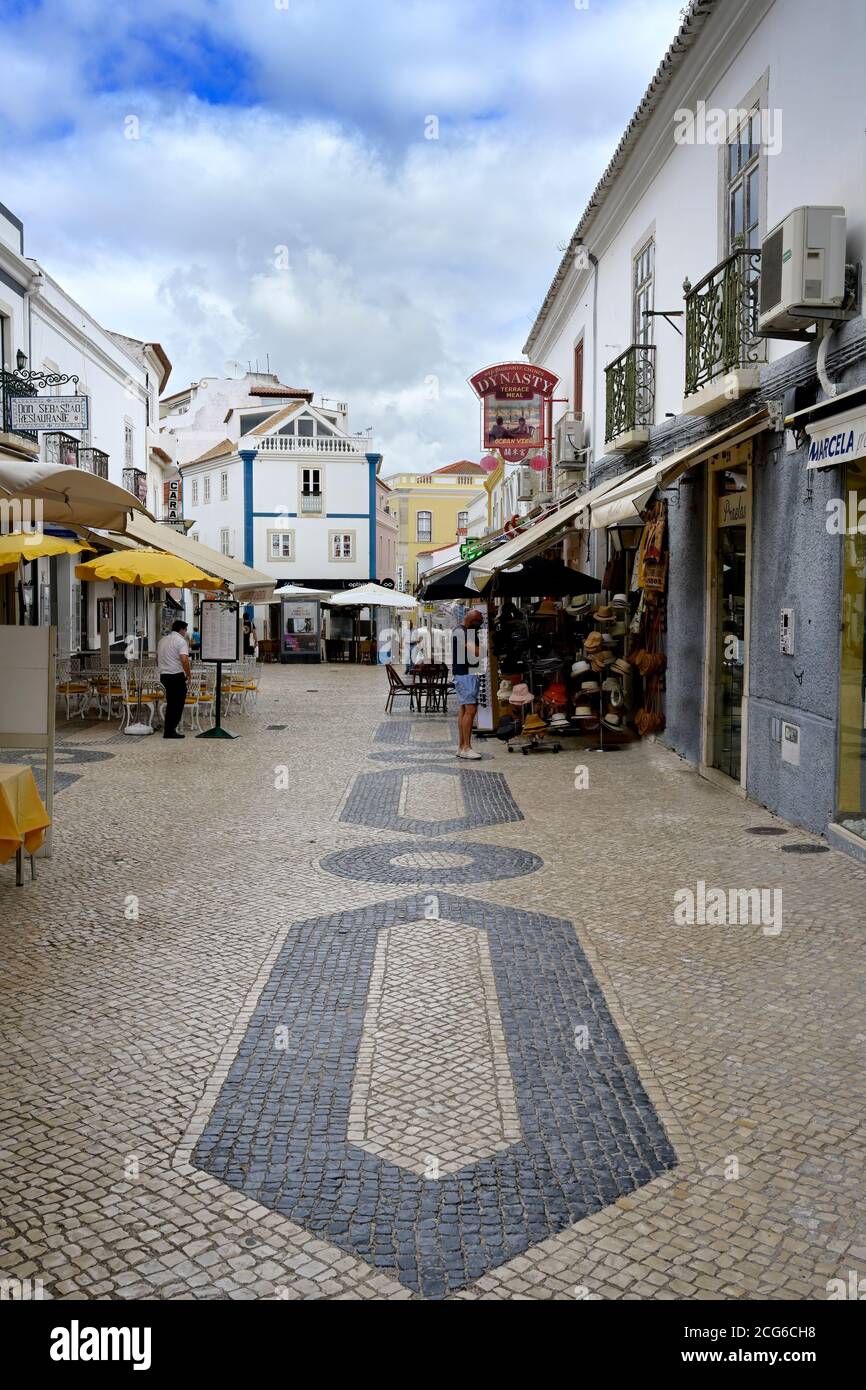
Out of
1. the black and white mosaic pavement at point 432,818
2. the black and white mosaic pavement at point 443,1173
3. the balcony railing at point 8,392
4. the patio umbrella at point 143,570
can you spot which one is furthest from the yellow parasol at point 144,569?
the black and white mosaic pavement at point 443,1173

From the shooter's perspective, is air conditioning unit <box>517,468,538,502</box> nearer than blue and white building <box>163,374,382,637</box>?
Yes

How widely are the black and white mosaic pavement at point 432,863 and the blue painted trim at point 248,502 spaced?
40.6 metres

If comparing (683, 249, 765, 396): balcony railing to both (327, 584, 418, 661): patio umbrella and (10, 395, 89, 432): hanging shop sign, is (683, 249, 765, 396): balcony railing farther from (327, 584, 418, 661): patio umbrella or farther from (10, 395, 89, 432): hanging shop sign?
(327, 584, 418, 661): patio umbrella

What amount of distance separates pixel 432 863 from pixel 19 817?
2.85m

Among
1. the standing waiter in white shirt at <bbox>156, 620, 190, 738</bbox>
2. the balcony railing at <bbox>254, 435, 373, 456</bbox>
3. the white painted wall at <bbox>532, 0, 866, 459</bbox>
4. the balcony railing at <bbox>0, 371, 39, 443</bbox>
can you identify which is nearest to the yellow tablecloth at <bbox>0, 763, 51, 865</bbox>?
the white painted wall at <bbox>532, 0, 866, 459</bbox>

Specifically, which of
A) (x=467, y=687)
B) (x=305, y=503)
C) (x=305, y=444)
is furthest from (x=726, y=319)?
(x=305, y=444)

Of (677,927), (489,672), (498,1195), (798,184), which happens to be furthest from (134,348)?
(498,1195)

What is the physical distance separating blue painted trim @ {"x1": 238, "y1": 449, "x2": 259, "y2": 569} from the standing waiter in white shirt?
32.4 metres

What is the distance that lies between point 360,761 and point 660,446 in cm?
539

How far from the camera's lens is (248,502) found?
48188 mm

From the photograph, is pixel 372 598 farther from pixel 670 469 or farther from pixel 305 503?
pixel 670 469

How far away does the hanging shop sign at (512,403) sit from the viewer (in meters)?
20.0

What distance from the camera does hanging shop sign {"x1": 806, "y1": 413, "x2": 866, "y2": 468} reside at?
7.70 metres

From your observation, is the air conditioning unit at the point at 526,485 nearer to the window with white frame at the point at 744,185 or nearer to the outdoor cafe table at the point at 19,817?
the window with white frame at the point at 744,185
